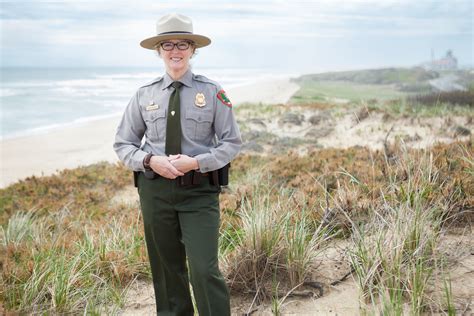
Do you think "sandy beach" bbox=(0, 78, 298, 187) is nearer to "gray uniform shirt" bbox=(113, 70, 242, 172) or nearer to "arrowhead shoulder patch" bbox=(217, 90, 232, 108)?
"gray uniform shirt" bbox=(113, 70, 242, 172)

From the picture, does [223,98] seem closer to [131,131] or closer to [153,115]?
[153,115]

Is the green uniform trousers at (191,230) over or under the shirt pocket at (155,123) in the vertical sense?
under

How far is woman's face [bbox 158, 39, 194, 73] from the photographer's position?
289 centimetres

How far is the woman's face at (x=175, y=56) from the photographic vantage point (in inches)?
114

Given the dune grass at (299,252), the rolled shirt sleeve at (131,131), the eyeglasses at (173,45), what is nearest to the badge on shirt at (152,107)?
the rolled shirt sleeve at (131,131)

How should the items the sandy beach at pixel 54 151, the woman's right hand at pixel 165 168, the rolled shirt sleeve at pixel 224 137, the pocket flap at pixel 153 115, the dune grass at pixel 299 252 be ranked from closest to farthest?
the woman's right hand at pixel 165 168 → the rolled shirt sleeve at pixel 224 137 → the pocket flap at pixel 153 115 → the dune grass at pixel 299 252 → the sandy beach at pixel 54 151

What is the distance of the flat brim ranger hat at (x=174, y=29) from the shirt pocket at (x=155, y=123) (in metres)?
0.46

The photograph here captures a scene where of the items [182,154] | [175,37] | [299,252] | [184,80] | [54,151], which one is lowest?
[54,151]

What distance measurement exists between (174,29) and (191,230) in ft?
4.14

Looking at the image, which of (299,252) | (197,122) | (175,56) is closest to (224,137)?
(197,122)

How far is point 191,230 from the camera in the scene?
278 centimetres

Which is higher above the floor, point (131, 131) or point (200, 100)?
point (200, 100)

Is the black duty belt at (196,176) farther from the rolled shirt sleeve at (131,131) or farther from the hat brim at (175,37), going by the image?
the hat brim at (175,37)

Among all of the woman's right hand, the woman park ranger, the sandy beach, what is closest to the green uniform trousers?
the woman park ranger
